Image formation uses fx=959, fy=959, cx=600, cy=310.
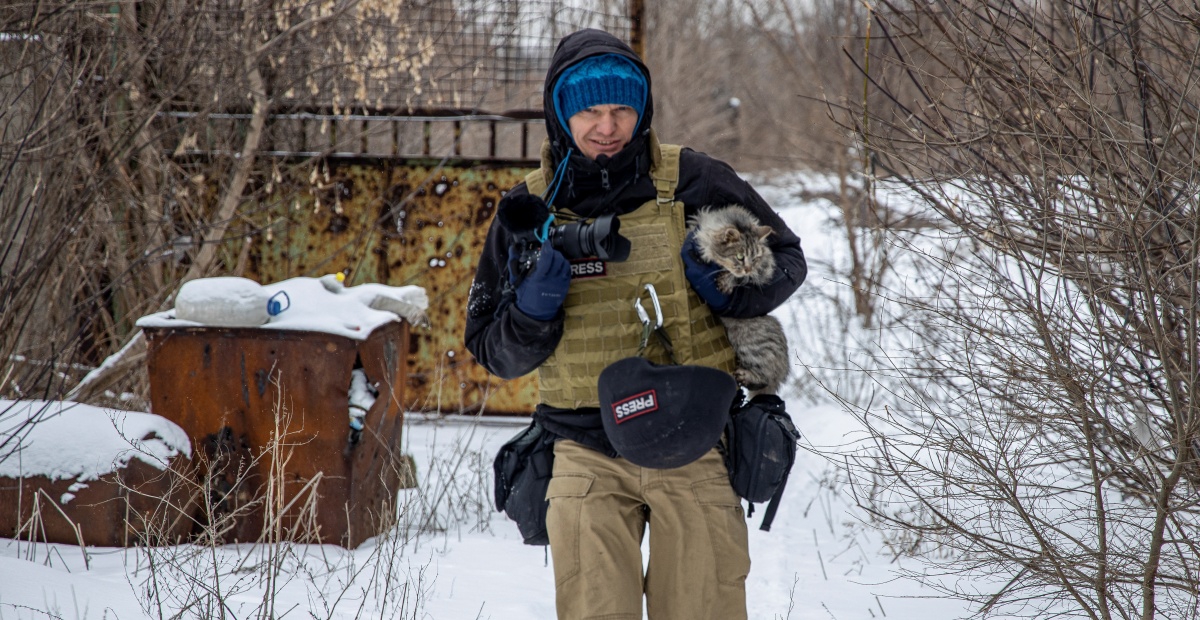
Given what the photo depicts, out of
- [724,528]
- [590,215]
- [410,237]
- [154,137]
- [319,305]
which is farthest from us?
[410,237]

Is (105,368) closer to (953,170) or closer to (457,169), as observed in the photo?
(457,169)

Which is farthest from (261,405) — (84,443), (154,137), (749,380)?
(749,380)

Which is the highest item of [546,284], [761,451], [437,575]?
[546,284]

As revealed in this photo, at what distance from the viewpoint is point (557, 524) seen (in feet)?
8.07

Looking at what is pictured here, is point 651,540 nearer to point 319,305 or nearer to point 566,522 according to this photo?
point 566,522

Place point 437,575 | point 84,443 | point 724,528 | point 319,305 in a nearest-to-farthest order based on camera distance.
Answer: point 724,528 < point 437,575 < point 84,443 < point 319,305

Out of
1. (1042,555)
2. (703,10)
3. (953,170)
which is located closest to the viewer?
(1042,555)

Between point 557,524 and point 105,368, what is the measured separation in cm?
332

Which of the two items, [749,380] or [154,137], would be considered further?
[154,137]

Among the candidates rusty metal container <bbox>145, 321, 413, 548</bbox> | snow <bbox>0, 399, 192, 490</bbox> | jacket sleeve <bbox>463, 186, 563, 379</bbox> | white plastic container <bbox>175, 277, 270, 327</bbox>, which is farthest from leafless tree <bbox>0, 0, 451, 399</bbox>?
jacket sleeve <bbox>463, 186, 563, 379</bbox>

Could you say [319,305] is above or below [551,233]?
below

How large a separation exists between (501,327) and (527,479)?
0.43 m

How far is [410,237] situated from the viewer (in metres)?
6.49

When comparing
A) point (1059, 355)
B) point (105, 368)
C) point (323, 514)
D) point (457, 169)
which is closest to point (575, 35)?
point (1059, 355)
